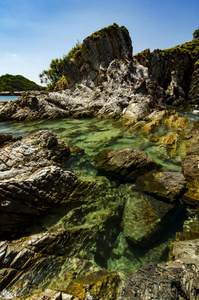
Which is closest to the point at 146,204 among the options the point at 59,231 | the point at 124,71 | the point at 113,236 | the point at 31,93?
the point at 113,236

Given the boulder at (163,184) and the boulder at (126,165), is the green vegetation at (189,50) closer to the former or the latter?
the boulder at (126,165)

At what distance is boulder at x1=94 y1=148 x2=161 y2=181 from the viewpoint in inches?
382

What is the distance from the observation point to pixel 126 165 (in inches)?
388

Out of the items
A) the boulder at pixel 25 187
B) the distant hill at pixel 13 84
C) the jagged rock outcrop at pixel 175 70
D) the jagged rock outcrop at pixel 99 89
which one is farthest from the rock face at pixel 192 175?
the distant hill at pixel 13 84

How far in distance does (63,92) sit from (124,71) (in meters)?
14.5

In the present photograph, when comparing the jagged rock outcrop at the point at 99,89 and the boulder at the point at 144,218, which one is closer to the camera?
the boulder at the point at 144,218

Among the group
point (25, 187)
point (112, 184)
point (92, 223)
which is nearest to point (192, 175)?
point (112, 184)

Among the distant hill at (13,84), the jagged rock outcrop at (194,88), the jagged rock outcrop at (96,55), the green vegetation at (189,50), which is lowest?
the jagged rock outcrop at (194,88)

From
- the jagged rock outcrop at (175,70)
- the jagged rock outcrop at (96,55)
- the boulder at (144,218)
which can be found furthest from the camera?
the jagged rock outcrop at (175,70)

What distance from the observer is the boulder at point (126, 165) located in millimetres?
9703

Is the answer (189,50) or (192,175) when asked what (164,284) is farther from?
(189,50)

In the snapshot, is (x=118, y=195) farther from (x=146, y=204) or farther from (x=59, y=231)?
(x=59, y=231)

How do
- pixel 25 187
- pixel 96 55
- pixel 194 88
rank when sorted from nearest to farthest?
pixel 25 187
pixel 96 55
pixel 194 88

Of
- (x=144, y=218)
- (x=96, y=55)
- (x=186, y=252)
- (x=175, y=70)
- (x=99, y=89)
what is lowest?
(x=144, y=218)
